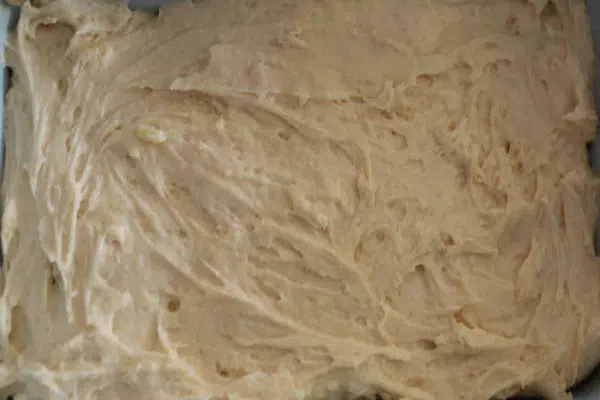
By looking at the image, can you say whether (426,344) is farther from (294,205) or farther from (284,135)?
(284,135)

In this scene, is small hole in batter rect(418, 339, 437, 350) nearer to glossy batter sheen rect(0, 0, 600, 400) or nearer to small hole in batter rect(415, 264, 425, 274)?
glossy batter sheen rect(0, 0, 600, 400)

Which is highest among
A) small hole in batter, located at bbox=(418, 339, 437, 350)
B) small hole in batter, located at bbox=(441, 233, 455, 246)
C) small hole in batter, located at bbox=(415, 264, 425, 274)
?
small hole in batter, located at bbox=(441, 233, 455, 246)

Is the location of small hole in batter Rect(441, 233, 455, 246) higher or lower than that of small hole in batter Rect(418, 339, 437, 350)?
higher

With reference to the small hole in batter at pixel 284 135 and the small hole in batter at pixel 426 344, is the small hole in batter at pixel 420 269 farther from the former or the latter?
the small hole in batter at pixel 284 135

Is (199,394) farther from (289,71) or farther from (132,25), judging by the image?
(132,25)

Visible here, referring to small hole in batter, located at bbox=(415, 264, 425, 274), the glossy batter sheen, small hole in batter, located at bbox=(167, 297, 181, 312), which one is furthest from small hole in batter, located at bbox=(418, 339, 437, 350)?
small hole in batter, located at bbox=(167, 297, 181, 312)

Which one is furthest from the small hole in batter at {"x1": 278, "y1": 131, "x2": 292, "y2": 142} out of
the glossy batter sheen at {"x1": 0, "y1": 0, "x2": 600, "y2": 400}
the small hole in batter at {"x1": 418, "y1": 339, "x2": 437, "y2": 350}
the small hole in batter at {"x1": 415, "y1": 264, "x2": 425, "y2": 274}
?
the small hole in batter at {"x1": 418, "y1": 339, "x2": 437, "y2": 350}

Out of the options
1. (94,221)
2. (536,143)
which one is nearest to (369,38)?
(536,143)

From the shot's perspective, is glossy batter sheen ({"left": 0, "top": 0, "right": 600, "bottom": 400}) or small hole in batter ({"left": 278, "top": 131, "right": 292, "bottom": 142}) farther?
small hole in batter ({"left": 278, "top": 131, "right": 292, "bottom": 142})

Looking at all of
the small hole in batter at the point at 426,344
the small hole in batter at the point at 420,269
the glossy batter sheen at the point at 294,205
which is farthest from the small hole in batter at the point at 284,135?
the small hole in batter at the point at 426,344
